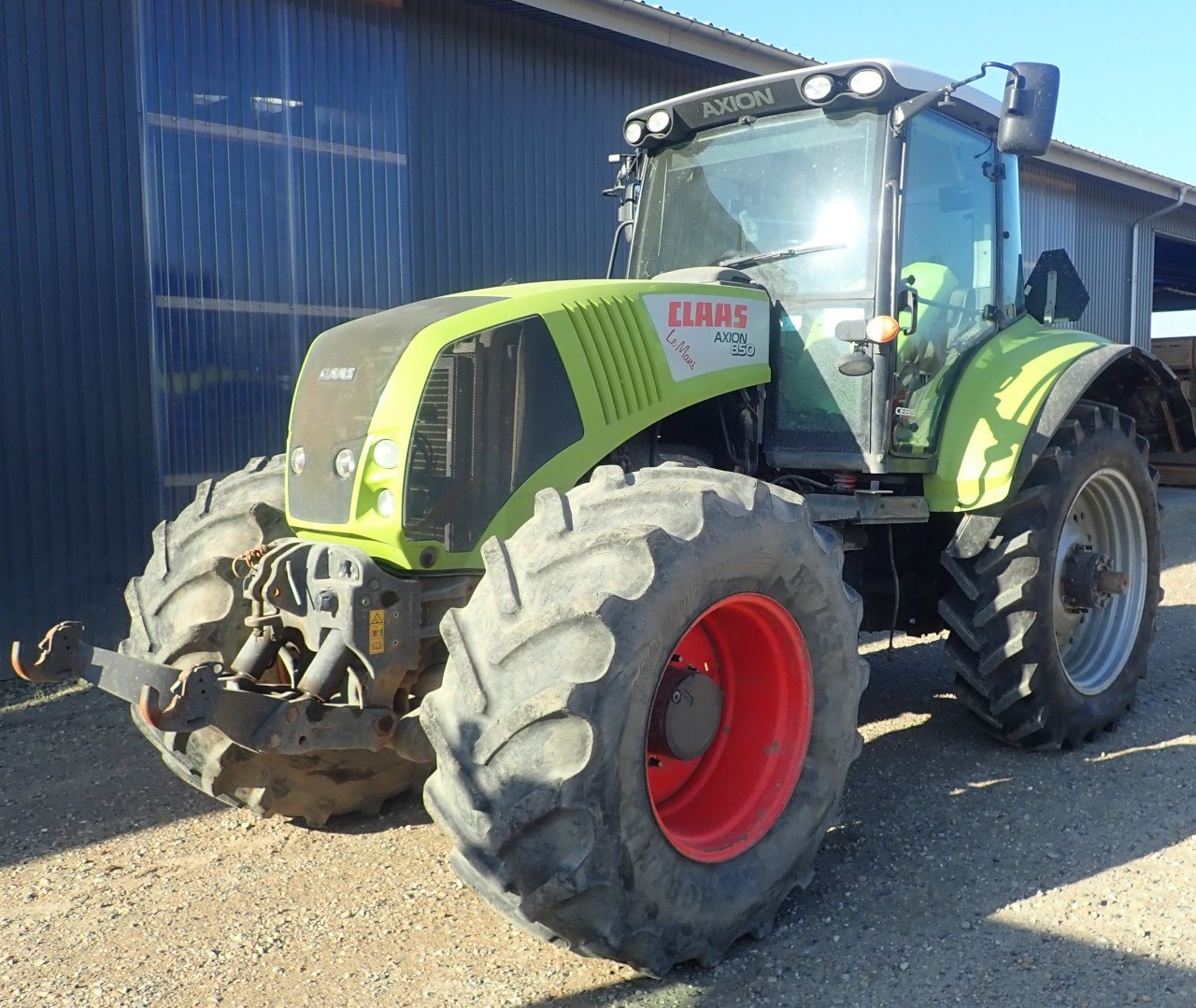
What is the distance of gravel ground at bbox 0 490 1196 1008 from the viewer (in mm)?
2893

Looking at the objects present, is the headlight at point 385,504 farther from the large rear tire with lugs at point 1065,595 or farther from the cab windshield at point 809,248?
the large rear tire with lugs at point 1065,595

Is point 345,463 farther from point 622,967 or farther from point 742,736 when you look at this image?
point 622,967

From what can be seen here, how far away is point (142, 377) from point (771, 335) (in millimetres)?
4083

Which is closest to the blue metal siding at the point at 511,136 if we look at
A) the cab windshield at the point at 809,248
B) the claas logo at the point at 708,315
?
the cab windshield at the point at 809,248

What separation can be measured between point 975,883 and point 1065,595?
178cm

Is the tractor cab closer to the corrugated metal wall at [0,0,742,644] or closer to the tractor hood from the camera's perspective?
the tractor hood

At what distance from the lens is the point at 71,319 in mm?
6336

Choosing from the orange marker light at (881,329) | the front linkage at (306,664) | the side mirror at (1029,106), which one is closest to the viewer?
the front linkage at (306,664)

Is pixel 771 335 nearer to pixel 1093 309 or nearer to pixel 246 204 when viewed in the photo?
pixel 246 204

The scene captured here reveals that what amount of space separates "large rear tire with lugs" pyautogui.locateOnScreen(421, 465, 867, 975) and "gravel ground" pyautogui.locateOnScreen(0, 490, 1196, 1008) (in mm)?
264

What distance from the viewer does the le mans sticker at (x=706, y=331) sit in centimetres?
376

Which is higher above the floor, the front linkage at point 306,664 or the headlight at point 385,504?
the headlight at point 385,504

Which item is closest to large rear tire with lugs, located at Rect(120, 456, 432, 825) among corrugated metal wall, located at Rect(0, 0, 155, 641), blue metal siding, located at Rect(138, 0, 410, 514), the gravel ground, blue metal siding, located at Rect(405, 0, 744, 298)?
the gravel ground

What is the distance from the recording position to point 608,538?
2.78 meters
